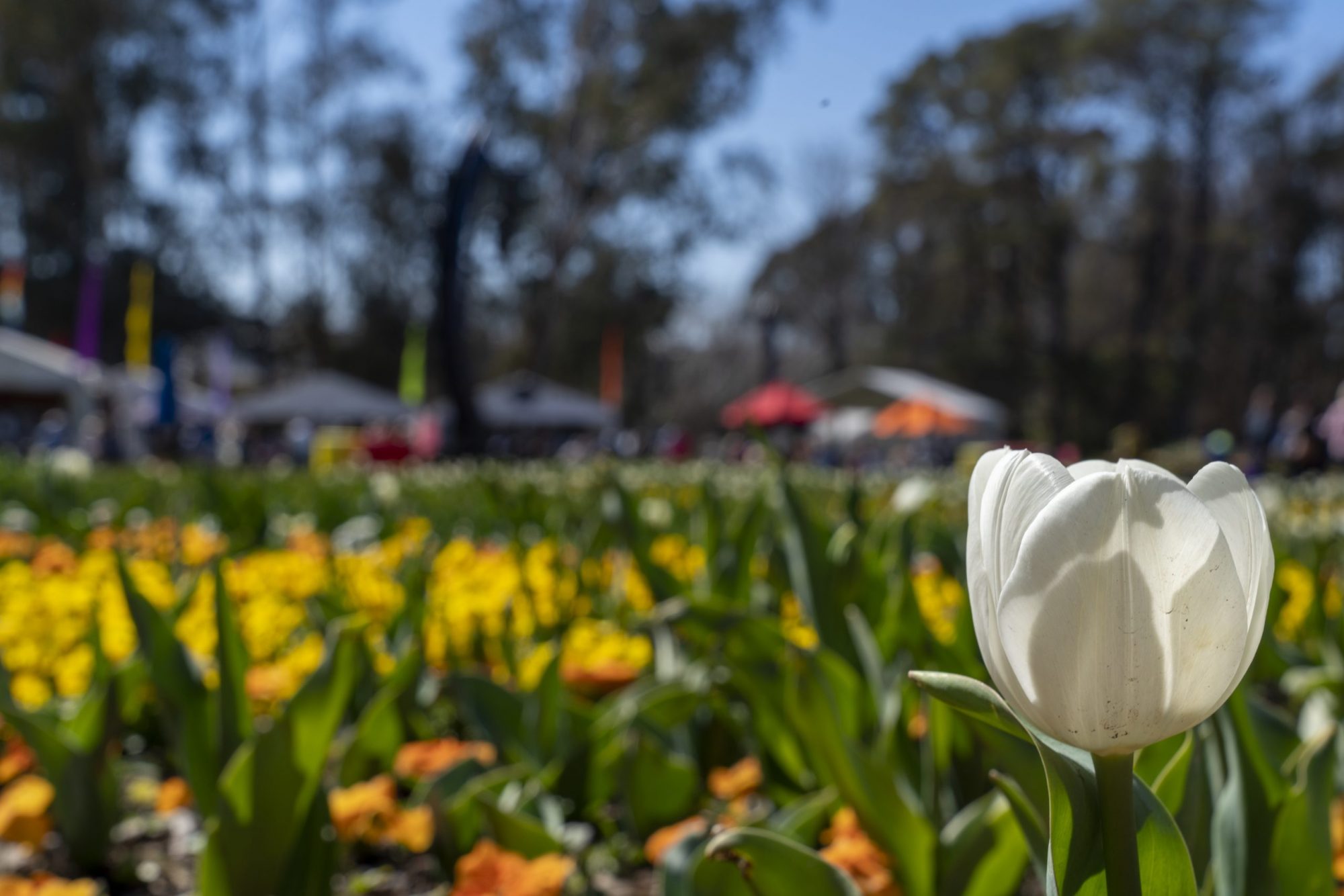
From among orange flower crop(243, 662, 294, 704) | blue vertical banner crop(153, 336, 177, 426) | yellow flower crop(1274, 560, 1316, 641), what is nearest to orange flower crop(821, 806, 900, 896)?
orange flower crop(243, 662, 294, 704)

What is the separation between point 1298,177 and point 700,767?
27.2 meters

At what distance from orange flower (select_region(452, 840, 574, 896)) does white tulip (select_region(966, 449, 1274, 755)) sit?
609 millimetres

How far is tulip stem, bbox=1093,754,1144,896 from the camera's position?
489 millimetres

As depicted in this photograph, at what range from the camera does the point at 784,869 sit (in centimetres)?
71

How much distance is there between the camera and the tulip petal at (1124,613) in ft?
1.54

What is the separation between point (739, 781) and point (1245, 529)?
3.11 ft

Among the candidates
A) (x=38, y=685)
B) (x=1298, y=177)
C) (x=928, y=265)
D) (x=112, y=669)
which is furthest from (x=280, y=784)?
(x=928, y=265)

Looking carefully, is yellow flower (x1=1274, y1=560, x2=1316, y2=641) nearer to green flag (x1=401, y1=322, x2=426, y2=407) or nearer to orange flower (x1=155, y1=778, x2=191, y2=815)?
orange flower (x1=155, y1=778, x2=191, y2=815)

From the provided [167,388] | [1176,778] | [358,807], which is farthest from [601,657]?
[167,388]

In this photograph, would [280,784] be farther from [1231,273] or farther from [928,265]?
[928,265]

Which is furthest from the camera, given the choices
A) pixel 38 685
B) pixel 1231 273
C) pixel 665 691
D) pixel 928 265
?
Result: pixel 928 265

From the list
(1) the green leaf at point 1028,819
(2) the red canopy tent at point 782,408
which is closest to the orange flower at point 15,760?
(1) the green leaf at point 1028,819

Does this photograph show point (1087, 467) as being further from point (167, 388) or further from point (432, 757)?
point (167, 388)

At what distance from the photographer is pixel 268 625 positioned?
2.20m
